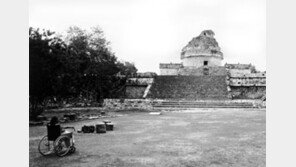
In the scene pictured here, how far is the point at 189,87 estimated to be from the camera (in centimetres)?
3111

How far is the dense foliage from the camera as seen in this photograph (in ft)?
48.1

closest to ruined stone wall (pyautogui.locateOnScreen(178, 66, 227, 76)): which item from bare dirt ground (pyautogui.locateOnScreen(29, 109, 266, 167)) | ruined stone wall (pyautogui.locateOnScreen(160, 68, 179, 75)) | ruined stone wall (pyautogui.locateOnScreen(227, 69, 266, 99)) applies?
ruined stone wall (pyautogui.locateOnScreen(160, 68, 179, 75))

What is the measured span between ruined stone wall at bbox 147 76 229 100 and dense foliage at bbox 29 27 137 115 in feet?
13.7

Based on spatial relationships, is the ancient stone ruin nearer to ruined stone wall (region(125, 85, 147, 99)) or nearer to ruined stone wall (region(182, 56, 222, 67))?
ruined stone wall (region(125, 85, 147, 99))

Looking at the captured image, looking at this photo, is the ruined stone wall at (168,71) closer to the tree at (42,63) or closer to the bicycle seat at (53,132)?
the tree at (42,63)

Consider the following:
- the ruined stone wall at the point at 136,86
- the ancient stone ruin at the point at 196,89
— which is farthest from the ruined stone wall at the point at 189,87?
the ruined stone wall at the point at 136,86

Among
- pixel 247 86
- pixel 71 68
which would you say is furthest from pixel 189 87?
pixel 71 68

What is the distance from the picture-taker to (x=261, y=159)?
6855 millimetres

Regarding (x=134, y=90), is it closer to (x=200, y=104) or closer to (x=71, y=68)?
(x=200, y=104)

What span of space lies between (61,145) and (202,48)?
126 feet

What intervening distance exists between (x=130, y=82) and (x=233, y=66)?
1653cm

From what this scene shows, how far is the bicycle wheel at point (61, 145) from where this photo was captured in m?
7.24

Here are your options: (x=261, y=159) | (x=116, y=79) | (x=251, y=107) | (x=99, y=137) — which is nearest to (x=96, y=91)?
(x=116, y=79)

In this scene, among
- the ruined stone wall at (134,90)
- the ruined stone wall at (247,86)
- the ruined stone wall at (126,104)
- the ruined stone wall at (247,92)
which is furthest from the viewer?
the ruined stone wall at (134,90)
